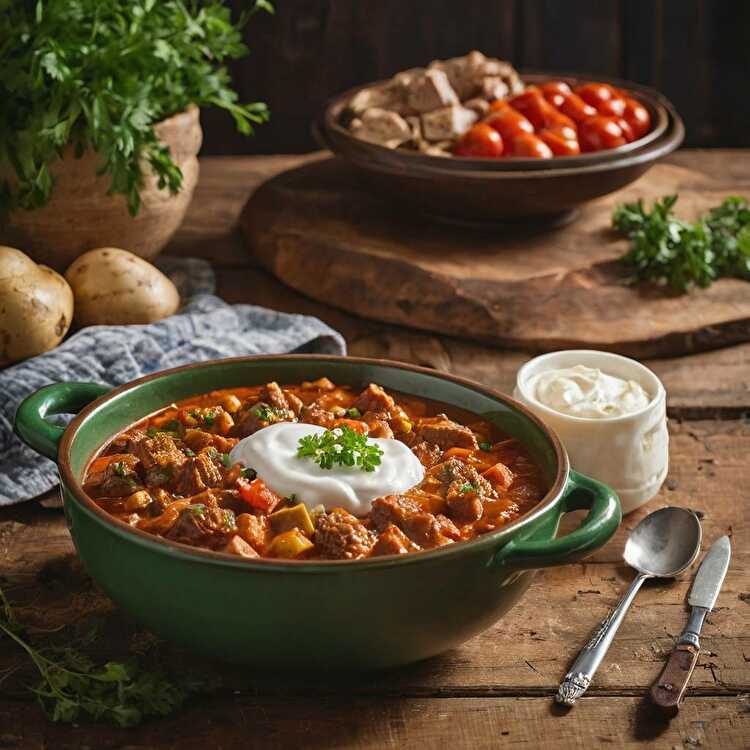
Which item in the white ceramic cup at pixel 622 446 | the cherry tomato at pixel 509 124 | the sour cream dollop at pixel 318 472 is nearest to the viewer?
the sour cream dollop at pixel 318 472

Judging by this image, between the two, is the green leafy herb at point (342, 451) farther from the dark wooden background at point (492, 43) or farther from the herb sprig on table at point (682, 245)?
the dark wooden background at point (492, 43)

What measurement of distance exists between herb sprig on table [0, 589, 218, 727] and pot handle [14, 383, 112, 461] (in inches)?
19.3

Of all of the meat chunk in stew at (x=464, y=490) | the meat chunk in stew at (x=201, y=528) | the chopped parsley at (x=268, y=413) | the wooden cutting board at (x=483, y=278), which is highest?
the meat chunk in stew at (x=201, y=528)

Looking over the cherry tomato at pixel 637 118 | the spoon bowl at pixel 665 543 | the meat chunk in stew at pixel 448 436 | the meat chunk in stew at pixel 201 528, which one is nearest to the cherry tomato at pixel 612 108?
the cherry tomato at pixel 637 118

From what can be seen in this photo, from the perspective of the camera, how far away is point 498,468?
3000 millimetres

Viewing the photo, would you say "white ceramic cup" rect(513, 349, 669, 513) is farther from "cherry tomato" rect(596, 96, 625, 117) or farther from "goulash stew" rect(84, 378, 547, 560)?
"cherry tomato" rect(596, 96, 625, 117)

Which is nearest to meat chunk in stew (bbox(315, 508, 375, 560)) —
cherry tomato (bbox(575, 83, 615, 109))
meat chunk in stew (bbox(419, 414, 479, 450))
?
meat chunk in stew (bbox(419, 414, 479, 450))

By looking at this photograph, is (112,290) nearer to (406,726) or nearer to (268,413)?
(268,413)

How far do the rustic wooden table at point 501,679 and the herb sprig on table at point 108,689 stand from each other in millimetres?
37

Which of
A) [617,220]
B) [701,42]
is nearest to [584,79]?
[617,220]

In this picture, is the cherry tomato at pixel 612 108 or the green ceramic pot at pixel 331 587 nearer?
the green ceramic pot at pixel 331 587

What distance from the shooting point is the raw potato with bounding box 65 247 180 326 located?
4340 millimetres

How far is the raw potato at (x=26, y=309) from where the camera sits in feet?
13.1

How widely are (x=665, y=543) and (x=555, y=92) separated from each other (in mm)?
2892
